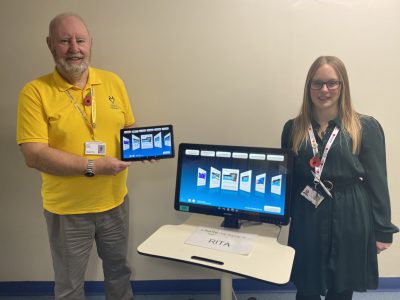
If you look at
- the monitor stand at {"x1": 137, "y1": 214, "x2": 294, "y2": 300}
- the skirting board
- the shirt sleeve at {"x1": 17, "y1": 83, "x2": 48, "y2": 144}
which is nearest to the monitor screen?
the monitor stand at {"x1": 137, "y1": 214, "x2": 294, "y2": 300}

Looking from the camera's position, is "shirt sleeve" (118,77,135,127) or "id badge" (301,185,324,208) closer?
"id badge" (301,185,324,208)

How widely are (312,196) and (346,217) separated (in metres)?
0.19

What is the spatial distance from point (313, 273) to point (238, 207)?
0.50m

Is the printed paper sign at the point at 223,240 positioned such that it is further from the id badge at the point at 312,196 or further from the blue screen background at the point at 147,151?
the blue screen background at the point at 147,151

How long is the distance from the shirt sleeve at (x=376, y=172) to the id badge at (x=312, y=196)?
0.86 ft

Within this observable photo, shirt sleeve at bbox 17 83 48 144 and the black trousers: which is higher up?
shirt sleeve at bbox 17 83 48 144

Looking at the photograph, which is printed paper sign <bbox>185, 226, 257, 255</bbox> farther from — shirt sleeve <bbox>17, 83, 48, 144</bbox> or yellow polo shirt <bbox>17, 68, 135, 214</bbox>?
shirt sleeve <bbox>17, 83, 48, 144</bbox>

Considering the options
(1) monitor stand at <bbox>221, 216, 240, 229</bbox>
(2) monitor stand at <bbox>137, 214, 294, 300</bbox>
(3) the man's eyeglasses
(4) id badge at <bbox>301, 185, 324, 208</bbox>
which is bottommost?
(2) monitor stand at <bbox>137, 214, 294, 300</bbox>

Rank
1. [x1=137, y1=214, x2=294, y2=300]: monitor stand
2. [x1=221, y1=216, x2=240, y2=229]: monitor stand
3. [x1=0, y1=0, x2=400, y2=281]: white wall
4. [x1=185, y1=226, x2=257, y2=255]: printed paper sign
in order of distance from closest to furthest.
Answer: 1. [x1=137, y1=214, x2=294, y2=300]: monitor stand
2. [x1=185, y1=226, x2=257, y2=255]: printed paper sign
3. [x1=221, y1=216, x2=240, y2=229]: monitor stand
4. [x1=0, y1=0, x2=400, y2=281]: white wall

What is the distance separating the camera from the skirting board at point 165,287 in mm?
2275

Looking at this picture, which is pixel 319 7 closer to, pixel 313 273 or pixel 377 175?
pixel 377 175

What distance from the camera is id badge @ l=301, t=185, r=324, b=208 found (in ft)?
4.89

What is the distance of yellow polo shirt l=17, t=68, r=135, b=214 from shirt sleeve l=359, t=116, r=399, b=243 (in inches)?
50.2

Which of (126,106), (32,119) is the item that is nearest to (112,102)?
(126,106)
